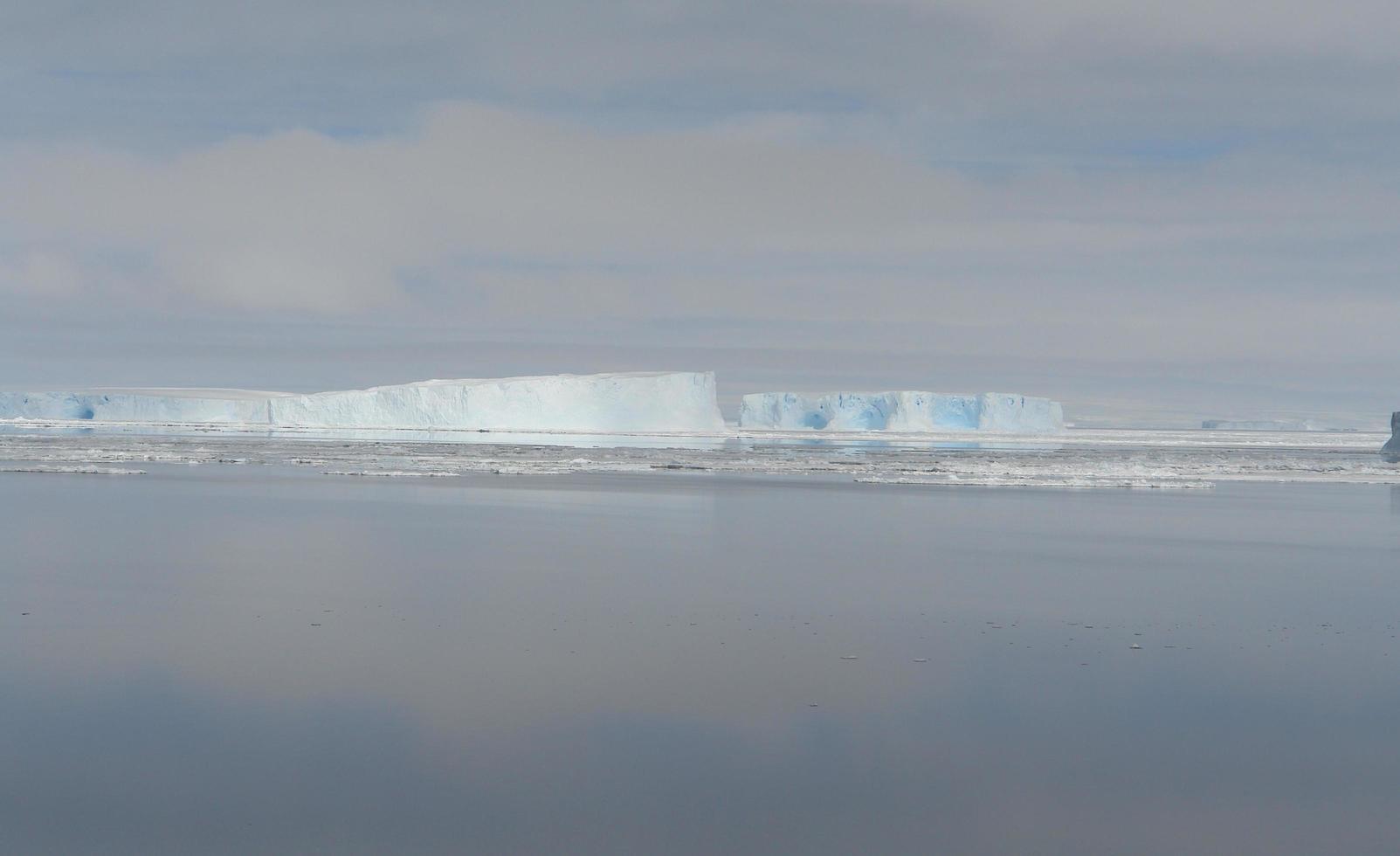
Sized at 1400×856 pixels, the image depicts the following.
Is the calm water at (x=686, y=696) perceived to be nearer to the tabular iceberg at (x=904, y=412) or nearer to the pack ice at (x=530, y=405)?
the pack ice at (x=530, y=405)

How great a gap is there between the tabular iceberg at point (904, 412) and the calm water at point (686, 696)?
155 ft

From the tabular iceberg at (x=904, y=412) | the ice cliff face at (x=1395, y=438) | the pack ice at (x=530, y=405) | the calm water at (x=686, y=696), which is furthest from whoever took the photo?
the tabular iceberg at (x=904, y=412)

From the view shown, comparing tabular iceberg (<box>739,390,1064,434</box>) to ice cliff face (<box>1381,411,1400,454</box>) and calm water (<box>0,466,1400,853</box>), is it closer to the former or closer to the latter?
ice cliff face (<box>1381,411,1400,454</box>)

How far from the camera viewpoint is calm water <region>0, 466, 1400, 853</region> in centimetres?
321

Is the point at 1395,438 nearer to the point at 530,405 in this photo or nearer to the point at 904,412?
the point at 904,412

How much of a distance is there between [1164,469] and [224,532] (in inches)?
689

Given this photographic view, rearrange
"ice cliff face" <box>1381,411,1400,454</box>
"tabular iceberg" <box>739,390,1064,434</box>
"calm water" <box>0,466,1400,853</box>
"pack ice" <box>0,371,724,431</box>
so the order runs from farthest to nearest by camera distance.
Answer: "tabular iceberg" <box>739,390,1064,434</box> → "pack ice" <box>0,371,724,431</box> → "ice cliff face" <box>1381,411,1400,454</box> → "calm water" <box>0,466,1400,853</box>

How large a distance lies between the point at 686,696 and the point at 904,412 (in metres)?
52.3

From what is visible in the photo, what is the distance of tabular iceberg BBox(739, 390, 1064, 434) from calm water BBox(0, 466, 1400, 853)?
47.2 meters

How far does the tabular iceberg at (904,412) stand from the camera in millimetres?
56219

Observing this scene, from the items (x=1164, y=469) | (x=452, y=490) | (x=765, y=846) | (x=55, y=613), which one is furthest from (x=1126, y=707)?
(x=1164, y=469)

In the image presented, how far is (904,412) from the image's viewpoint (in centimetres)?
5594

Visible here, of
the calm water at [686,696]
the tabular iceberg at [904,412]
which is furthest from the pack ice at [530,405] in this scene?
the calm water at [686,696]

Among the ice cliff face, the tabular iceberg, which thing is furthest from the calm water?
the tabular iceberg
